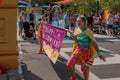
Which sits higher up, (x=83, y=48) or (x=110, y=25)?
(x=110, y=25)

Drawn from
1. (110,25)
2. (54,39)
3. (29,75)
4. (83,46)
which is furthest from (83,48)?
(110,25)

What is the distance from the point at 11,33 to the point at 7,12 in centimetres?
50

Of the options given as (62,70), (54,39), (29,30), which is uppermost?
(54,39)

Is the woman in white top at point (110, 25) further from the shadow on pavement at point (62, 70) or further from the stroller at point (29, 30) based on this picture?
the shadow on pavement at point (62, 70)

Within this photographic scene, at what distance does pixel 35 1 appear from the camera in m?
85.8

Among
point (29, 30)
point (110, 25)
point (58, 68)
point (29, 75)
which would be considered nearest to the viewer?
point (29, 75)

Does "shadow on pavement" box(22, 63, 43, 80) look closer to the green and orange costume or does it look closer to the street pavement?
the street pavement

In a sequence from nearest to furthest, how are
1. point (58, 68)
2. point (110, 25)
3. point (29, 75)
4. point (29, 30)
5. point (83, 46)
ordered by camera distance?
point (83, 46) → point (29, 75) → point (58, 68) → point (29, 30) → point (110, 25)

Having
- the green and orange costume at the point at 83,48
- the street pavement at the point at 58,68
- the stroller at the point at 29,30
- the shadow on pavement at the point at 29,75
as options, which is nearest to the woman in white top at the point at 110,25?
the stroller at the point at 29,30

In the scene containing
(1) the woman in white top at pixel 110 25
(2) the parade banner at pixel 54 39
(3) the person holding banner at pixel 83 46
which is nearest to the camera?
(3) the person holding banner at pixel 83 46

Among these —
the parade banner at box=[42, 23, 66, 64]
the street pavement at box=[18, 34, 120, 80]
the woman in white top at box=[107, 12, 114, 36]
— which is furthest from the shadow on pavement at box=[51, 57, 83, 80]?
the woman in white top at box=[107, 12, 114, 36]

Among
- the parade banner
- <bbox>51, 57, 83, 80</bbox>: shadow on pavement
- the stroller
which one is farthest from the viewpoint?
the stroller

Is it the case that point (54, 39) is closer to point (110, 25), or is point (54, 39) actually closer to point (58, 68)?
point (58, 68)

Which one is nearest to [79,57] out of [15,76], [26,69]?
[15,76]
